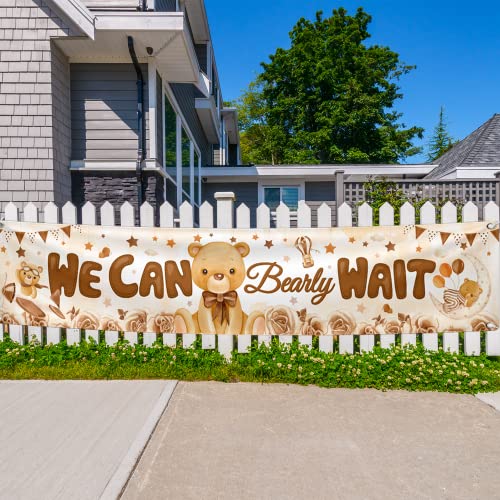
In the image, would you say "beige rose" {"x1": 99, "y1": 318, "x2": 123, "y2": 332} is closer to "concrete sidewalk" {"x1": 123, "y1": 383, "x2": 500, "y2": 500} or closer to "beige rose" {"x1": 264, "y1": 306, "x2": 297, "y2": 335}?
"concrete sidewalk" {"x1": 123, "y1": 383, "x2": 500, "y2": 500}

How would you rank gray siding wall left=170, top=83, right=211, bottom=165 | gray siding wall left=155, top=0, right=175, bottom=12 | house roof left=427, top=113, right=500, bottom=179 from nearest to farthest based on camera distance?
gray siding wall left=155, top=0, right=175, bottom=12 → gray siding wall left=170, top=83, right=211, bottom=165 → house roof left=427, top=113, right=500, bottom=179

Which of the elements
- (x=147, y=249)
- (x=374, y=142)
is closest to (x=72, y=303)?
(x=147, y=249)

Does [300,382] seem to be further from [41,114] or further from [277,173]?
[277,173]

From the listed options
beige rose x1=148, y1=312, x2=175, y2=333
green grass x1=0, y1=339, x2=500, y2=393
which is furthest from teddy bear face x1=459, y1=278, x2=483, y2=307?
beige rose x1=148, y1=312, x2=175, y2=333

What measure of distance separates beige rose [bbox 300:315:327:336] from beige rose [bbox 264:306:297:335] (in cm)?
10

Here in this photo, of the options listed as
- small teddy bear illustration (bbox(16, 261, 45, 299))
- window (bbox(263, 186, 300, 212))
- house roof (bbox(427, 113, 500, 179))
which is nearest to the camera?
small teddy bear illustration (bbox(16, 261, 45, 299))

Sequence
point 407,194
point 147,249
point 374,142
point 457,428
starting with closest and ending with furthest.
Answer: point 457,428 < point 147,249 < point 407,194 < point 374,142

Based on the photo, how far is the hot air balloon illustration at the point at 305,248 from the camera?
3641 millimetres

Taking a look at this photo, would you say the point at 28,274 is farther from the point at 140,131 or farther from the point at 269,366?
the point at 140,131

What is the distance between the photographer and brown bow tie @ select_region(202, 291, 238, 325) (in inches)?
144

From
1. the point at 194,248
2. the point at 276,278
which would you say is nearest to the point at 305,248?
the point at 276,278

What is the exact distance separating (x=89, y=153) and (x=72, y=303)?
11.5 ft

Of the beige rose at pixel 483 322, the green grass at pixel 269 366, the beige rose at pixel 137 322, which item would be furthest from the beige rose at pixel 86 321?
the beige rose at pixel 483 322

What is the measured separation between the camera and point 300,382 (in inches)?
135
